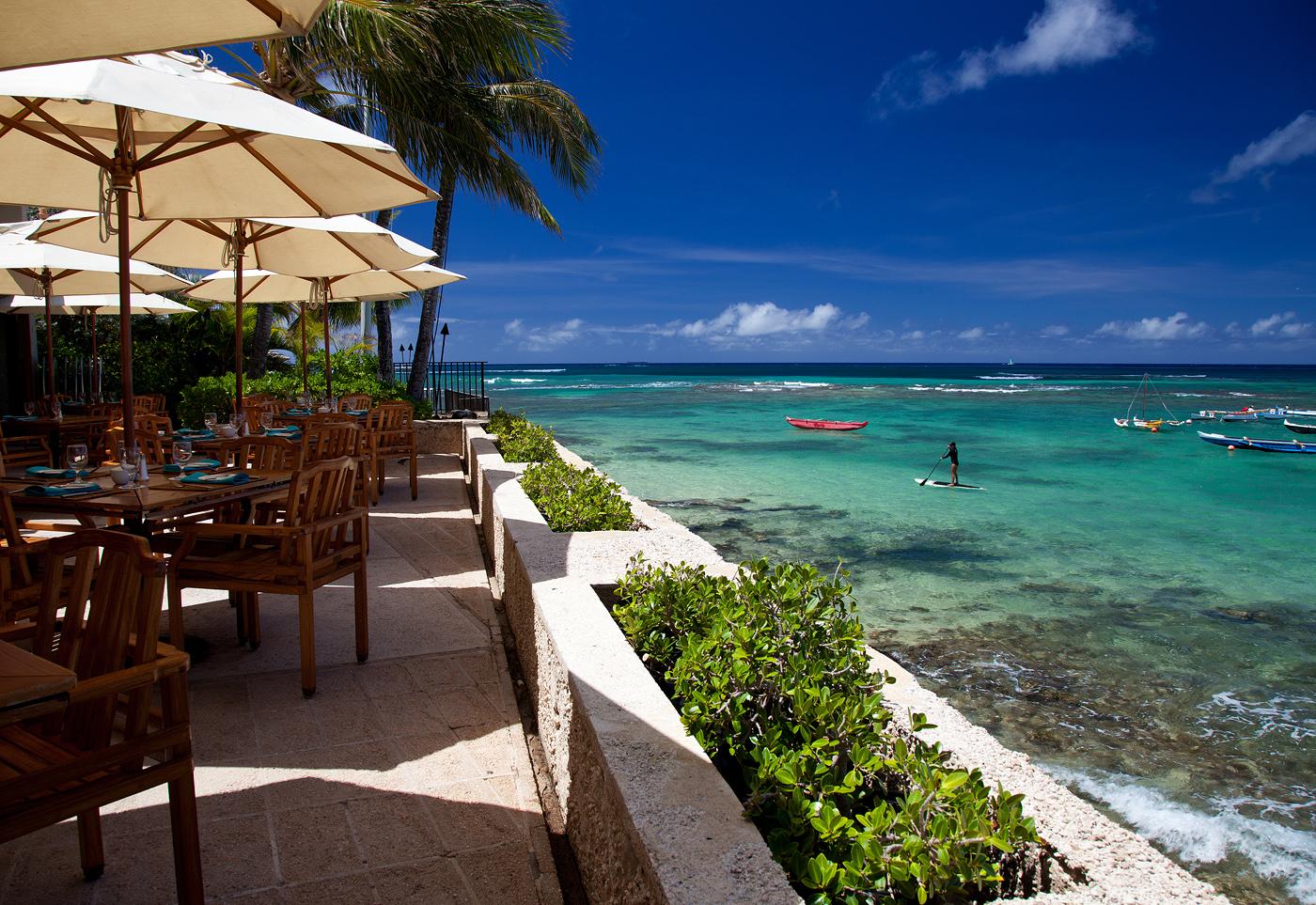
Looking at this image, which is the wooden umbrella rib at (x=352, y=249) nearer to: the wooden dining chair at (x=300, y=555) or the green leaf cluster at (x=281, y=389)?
the wooden dining chair at (x=300, y=555)

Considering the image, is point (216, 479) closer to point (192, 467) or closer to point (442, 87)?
point (192, 467)

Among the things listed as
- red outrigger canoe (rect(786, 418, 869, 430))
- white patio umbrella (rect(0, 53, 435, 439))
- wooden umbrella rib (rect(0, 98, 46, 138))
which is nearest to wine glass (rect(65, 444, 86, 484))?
white patio umbrella (rect(0, 53, 435, 439))

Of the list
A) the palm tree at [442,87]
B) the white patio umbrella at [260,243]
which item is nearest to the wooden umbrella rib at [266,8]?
the white patio umbrella at [260,243]

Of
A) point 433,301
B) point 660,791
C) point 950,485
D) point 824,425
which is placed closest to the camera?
point 660,791

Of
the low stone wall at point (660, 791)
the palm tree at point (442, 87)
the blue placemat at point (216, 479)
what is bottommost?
the low stone wall at point (660, 791)

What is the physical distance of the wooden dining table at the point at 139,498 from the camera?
10.3 ft

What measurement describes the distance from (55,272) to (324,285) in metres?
2.76

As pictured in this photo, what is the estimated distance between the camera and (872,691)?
87.0 inches

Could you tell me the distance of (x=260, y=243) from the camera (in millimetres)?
6559

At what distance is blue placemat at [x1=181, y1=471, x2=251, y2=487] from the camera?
367 cm

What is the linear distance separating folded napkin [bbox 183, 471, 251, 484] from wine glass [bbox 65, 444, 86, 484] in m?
0.50

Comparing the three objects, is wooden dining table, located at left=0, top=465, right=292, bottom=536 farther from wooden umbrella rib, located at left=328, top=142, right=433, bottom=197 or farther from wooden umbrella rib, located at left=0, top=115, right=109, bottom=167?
wooden umbrella rib, located at left=328, top=142, right=433, bottom=197

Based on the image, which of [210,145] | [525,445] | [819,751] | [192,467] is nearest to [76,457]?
[192,467]

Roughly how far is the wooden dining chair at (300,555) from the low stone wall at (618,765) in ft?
2.66
